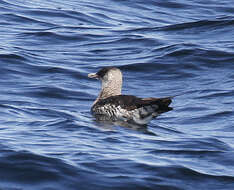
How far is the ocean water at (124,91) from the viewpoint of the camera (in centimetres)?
857

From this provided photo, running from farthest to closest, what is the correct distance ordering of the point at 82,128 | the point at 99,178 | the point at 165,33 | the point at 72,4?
the point at 72,4, the point at 165,33, the point at 82,128, the point at 99,178

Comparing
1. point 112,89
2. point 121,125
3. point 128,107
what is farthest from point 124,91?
point 121,125

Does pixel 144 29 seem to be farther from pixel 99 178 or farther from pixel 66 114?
pixel 99 178

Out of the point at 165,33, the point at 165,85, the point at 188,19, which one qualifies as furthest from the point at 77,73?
the point at 188,19

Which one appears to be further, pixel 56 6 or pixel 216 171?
pixel 56 6

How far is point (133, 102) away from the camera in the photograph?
38.8 ft

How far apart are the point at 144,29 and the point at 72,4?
13.7 ft

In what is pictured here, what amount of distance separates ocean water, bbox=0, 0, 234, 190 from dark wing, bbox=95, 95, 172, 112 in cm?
37

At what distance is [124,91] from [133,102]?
11.4ft

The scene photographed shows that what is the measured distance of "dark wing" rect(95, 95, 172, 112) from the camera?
11320mm

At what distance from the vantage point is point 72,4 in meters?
23.8

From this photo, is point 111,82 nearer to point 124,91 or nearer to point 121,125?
point 121,125

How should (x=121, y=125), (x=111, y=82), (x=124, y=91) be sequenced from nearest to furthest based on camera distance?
(x=121, y=125)
(x=111, y=82)
(x=124, y=91)

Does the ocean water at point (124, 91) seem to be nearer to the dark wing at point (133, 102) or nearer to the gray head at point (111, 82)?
the dark wing at point (133, 102)
